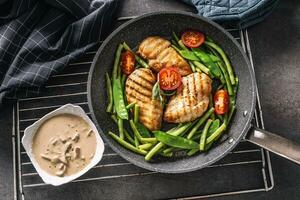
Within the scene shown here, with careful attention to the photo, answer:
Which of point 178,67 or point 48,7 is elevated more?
point 48,7

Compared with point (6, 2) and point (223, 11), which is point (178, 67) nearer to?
point (223, 11)

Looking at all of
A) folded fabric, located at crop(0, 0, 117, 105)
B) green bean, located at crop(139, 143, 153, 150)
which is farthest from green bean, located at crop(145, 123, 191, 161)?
folded fabric, located at crop(0, 0, 117, 105)

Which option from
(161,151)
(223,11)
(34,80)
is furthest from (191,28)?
(34,80)

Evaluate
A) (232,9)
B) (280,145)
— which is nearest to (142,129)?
(280,145)

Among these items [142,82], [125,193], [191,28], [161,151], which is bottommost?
[125,193]

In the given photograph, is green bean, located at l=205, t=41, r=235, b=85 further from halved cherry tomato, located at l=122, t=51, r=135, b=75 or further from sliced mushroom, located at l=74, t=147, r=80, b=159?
sliced mushroom, located at l=74, t=147, r=80, b=159
